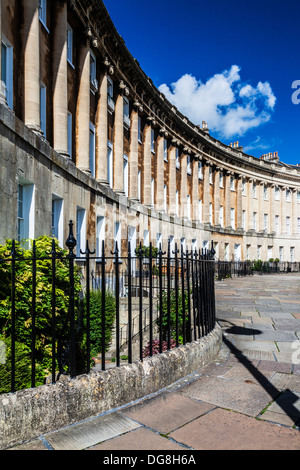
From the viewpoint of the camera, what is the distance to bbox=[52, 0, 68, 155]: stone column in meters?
11.7

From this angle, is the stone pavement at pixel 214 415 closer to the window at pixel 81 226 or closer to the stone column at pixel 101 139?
the window at pixel 81 226

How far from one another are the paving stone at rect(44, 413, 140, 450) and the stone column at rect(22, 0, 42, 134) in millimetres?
8104

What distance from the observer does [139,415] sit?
3469mm

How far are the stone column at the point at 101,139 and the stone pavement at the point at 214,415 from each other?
462 inches

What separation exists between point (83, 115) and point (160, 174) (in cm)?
1281

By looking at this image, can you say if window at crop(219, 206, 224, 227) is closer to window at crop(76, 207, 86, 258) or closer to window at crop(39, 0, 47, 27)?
→ window at crop(76, 207, 86, 258)

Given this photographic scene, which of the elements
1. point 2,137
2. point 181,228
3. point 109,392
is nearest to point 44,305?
point 109,392

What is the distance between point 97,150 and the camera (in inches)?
642

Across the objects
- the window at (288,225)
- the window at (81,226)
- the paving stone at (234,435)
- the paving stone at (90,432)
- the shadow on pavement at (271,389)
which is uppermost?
the window at (288,225)

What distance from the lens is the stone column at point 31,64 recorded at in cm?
970

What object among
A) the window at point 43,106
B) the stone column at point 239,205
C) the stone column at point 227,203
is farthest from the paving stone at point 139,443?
the stone column at point 239,205

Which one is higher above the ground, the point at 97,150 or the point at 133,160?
the point at 133,160

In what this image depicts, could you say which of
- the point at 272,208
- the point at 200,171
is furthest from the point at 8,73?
the point at 272,208

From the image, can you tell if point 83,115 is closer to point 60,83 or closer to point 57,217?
point 60,83
